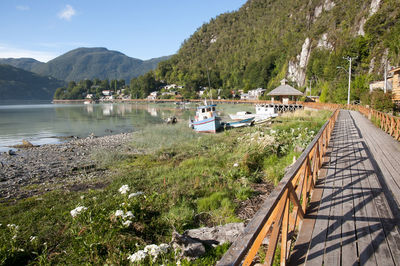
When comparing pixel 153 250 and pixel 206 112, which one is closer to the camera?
pixel 153 250

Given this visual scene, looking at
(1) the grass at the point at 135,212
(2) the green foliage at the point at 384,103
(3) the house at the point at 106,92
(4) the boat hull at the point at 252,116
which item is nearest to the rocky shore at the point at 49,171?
(1) the grass at the point at 135,212

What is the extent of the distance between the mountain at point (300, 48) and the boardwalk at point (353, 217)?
21.9 m

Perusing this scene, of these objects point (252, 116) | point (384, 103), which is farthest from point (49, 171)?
point (384, 103)

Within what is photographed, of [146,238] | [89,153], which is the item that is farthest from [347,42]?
[146,238]

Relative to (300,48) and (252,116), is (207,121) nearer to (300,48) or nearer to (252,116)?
(252,116)

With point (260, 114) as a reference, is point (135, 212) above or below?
below

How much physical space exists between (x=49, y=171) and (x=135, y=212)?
9830 mm

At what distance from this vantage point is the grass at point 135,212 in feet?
15.6

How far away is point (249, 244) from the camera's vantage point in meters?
1.80

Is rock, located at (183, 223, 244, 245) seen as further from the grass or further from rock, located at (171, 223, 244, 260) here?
the grass

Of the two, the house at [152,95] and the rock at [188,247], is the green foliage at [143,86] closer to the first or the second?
the house at [152,95]

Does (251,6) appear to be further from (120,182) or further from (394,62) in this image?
(120,182)

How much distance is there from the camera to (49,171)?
1295cm

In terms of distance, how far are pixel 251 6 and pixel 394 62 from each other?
177 m
